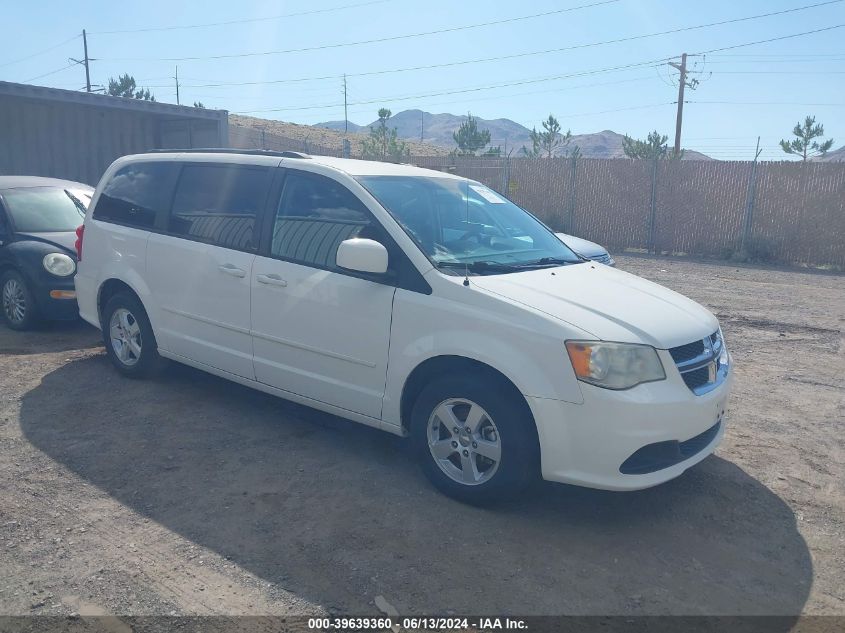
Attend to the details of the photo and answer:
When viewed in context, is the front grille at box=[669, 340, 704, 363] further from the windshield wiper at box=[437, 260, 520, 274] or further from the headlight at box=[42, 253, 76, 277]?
the headlight at box=[42, 253, 76, 277]

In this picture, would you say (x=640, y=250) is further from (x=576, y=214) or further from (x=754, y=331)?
(x=754, y=331)

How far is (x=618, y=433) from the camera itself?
11.9 feet

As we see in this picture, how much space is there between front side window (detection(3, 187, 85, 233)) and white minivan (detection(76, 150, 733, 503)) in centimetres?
282

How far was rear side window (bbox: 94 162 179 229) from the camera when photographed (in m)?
5.83

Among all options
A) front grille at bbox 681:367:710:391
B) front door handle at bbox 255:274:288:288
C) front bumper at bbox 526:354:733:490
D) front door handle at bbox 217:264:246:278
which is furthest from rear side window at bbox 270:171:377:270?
front grille at bbox 681:367:710:391

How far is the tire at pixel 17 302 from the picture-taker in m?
7.65

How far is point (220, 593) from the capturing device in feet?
10.8

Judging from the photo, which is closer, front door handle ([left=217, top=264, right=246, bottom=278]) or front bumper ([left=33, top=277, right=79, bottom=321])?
front door handle ([left=217, top=264, right=246, bottom=278])

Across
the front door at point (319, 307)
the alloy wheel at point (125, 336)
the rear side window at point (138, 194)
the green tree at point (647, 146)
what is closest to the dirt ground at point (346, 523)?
the alloy wheel at point (125, 336)

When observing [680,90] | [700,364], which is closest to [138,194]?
[700,364]

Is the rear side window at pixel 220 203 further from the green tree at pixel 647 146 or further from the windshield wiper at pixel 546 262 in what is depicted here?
the green tree at pixel 647 146

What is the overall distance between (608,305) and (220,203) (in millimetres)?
2916

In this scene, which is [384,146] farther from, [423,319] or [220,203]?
[423,319]

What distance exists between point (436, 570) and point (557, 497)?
3.58 feet
